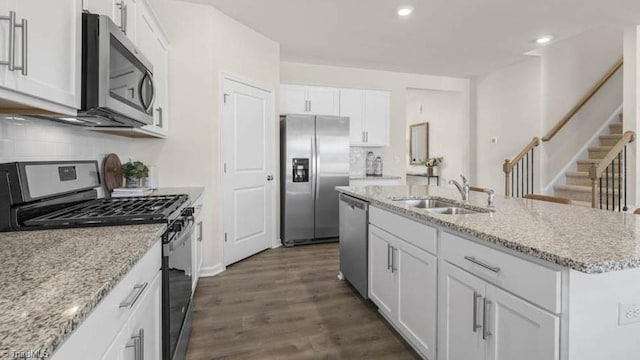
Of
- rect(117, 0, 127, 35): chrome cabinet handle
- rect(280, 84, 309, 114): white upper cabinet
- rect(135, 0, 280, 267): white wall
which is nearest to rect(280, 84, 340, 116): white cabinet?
A: rect(280, 84, 309, 114): white upper cabinet

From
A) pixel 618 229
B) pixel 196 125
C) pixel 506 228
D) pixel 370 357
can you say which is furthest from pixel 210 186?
pixel 618 229

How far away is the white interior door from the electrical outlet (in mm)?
3188

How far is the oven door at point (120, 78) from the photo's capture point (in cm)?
146

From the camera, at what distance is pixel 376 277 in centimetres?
247

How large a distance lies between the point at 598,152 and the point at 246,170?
520cm

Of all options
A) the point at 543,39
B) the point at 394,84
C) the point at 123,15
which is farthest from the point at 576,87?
the point at 123,15

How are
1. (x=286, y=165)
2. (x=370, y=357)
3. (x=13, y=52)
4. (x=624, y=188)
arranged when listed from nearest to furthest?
(x=13, y=52) → (x=370, y=357) → (x=624, y=188) → (x=286, y=165)

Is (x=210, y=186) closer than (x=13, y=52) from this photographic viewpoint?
No

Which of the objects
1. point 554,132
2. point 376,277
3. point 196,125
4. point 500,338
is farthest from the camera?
point 554,132

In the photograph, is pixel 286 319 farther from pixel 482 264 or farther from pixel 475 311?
pixel 482 264

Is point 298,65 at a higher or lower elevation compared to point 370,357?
higher

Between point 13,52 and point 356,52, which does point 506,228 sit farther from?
point 356,52

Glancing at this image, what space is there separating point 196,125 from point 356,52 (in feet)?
8.36

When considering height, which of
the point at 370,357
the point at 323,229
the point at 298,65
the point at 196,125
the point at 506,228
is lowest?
the point at 370,357
